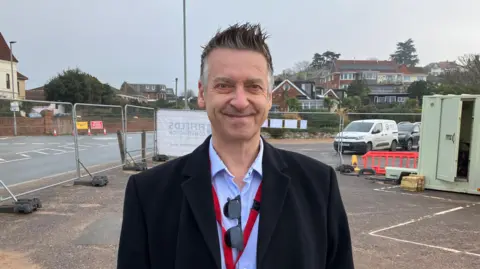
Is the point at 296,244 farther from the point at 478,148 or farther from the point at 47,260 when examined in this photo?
the point at 478,148

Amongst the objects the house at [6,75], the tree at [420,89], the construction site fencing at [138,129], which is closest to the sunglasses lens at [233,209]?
the construction site fencing at [138,129]

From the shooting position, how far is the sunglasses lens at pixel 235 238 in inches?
51.3

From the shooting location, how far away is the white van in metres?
18.2

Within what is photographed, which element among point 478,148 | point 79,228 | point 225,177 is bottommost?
point 79,228

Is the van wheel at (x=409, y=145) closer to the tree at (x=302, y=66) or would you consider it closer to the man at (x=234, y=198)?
the man at (x=234, y=198)

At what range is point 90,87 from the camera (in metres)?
43.7

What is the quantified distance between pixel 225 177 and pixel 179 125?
1122 centimetres

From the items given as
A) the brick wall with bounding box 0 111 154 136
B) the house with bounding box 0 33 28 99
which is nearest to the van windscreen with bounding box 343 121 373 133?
the brick wall with bounding box 0 111 154 136

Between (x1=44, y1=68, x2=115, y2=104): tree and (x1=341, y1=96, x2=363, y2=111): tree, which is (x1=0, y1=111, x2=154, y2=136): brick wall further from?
(x1=341, y1=96, x2=363, y2=111): tree

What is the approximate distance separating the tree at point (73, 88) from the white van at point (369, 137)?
34.7 meters

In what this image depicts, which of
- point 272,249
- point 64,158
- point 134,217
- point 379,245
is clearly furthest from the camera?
point 64,158

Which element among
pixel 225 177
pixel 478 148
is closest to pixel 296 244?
pixel 225 177

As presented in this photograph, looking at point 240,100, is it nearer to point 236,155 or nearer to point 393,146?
point 236,155

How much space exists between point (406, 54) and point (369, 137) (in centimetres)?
11547
